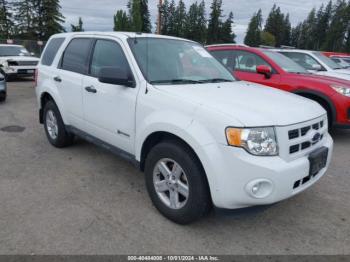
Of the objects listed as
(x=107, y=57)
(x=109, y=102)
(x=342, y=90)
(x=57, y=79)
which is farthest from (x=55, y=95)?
(x=342, y=90)

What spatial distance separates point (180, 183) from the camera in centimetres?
312

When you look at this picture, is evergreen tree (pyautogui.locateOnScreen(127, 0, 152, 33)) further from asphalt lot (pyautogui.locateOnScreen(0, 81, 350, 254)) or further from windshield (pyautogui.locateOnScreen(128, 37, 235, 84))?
asphalt lot (pyautogui.locateOnScreen(0, 81, 350, 254))

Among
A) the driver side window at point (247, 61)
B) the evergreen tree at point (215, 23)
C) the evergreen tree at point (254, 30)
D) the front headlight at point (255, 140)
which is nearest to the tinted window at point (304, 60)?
the driver side window at point (247, 61)

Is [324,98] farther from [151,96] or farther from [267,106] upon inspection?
[151,96]

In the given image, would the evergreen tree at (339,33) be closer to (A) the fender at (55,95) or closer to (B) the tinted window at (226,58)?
(B) the tinted window at (226,58)

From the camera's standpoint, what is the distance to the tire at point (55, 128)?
5156mm

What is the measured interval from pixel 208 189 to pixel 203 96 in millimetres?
870

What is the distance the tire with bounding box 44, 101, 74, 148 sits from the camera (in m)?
5.16

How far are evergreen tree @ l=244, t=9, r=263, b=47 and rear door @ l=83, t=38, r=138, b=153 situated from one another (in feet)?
315

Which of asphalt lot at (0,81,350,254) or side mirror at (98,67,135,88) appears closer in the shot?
asphalt lot at (0,81,350,254)

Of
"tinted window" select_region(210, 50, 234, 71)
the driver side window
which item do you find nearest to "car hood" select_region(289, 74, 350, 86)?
the driver side window

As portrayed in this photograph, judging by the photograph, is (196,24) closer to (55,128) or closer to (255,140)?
(55,128)

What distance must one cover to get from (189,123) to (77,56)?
2.49 m

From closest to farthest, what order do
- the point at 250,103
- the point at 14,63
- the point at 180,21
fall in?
the point at 250,103 < the point at 14,63 < the point at 180,21
